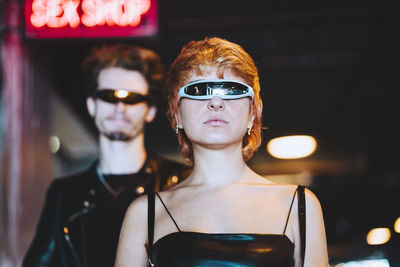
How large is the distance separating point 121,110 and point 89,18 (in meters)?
1.02

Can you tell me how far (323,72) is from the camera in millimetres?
5898

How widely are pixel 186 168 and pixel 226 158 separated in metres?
0.89

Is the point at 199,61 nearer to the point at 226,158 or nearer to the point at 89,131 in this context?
the point at 226,158

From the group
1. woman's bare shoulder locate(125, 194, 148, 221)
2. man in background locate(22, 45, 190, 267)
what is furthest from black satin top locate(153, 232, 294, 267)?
man in background locate(22, 45, 190, 267)

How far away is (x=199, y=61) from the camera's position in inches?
81.4

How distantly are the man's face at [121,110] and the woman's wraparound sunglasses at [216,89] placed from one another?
1.00 metres

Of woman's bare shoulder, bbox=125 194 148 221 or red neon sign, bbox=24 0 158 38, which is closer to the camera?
woman's bare shoulder, bbox=125 194 148 221

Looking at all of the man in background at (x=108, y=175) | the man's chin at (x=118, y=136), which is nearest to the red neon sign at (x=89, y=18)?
the man in background at (x=108, y=175)

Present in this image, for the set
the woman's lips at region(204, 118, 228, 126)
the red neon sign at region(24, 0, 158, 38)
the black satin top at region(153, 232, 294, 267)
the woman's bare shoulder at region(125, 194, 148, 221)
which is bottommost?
the black satin top at region(153, 232, 294, 267)

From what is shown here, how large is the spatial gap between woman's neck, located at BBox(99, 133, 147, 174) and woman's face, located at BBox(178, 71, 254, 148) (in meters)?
1.02

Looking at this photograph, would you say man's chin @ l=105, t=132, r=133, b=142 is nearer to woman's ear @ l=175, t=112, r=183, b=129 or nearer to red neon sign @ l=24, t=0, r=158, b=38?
woman's ear @ l=175, t=112, r=183, b=129

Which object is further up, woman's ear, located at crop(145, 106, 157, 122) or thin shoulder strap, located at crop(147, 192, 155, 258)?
woman's ear, located at crop(145, 106, 157, 122)

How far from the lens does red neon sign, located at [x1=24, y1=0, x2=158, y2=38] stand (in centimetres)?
349

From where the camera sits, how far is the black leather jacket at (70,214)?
2.70 meters
